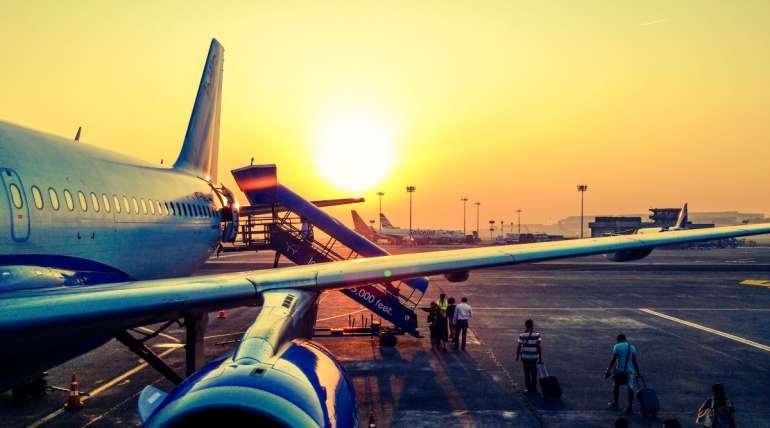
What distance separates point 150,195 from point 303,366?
8.68 m

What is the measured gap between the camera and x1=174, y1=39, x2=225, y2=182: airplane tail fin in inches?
774

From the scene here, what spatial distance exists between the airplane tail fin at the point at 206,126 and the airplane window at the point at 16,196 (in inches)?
439

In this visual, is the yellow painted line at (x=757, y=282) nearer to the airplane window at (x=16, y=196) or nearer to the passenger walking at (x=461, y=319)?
the passenger walking at (x=461, y=319)

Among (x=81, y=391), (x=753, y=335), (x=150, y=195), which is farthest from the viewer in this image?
(x=753, y=335)

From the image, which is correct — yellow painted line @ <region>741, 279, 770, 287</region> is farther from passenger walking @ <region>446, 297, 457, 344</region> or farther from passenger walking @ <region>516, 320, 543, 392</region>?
passenger walking @ <region>516, 320, 543, 392</region>

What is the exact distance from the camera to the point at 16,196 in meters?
7.25

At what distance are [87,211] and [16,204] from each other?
201 cm

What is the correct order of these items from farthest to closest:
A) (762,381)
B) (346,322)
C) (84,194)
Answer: (346,322)
(762,381)
(84,194)

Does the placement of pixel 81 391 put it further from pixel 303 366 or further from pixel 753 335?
pixel 753 335

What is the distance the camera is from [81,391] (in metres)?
15.1

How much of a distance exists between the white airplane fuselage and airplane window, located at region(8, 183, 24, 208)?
0.6 inches

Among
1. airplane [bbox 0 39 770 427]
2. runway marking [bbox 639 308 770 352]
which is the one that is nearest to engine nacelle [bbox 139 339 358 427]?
airplane [bbox 0 39 770 427]

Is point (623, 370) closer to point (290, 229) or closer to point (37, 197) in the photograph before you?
point (37, 197)

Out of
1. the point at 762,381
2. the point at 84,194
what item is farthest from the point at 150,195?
the point at 762,381
